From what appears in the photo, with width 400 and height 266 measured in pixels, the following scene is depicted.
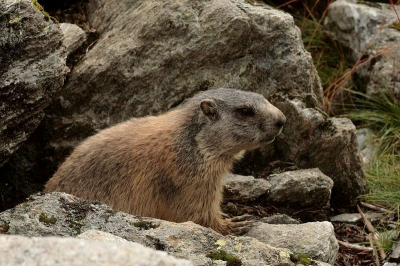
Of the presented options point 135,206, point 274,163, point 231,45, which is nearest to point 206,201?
point 135,206

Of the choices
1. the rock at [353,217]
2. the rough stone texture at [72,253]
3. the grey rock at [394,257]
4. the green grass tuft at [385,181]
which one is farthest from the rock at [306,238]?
the rough stone texture at [72,253]

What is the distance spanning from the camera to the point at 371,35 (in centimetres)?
1127

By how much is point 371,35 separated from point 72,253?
30.9 ft

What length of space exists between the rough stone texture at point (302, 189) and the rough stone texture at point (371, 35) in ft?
10.6

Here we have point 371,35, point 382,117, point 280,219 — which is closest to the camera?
point 280,219

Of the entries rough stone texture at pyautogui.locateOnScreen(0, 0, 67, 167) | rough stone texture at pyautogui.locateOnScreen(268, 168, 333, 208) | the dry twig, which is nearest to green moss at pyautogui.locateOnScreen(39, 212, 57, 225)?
rough stone texture at pyautogui.locateOnScreen(0, 0, 67, 167)

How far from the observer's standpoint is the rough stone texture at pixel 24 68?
243 inches

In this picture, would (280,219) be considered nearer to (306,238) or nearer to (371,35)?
(306,238)

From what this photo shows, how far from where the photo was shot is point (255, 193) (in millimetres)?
8180

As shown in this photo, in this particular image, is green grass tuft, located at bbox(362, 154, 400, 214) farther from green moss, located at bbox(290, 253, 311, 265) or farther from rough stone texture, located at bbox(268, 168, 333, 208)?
green moss, located at bbox(290, 253, 311, 265)

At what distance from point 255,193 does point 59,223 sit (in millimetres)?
3462

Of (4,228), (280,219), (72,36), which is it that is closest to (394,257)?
(280,219)

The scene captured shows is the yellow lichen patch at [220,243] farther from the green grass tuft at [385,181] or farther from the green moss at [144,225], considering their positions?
the green grass tuft at [385,181]

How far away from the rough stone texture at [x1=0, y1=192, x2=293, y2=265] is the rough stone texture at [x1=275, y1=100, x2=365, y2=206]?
138 inches
